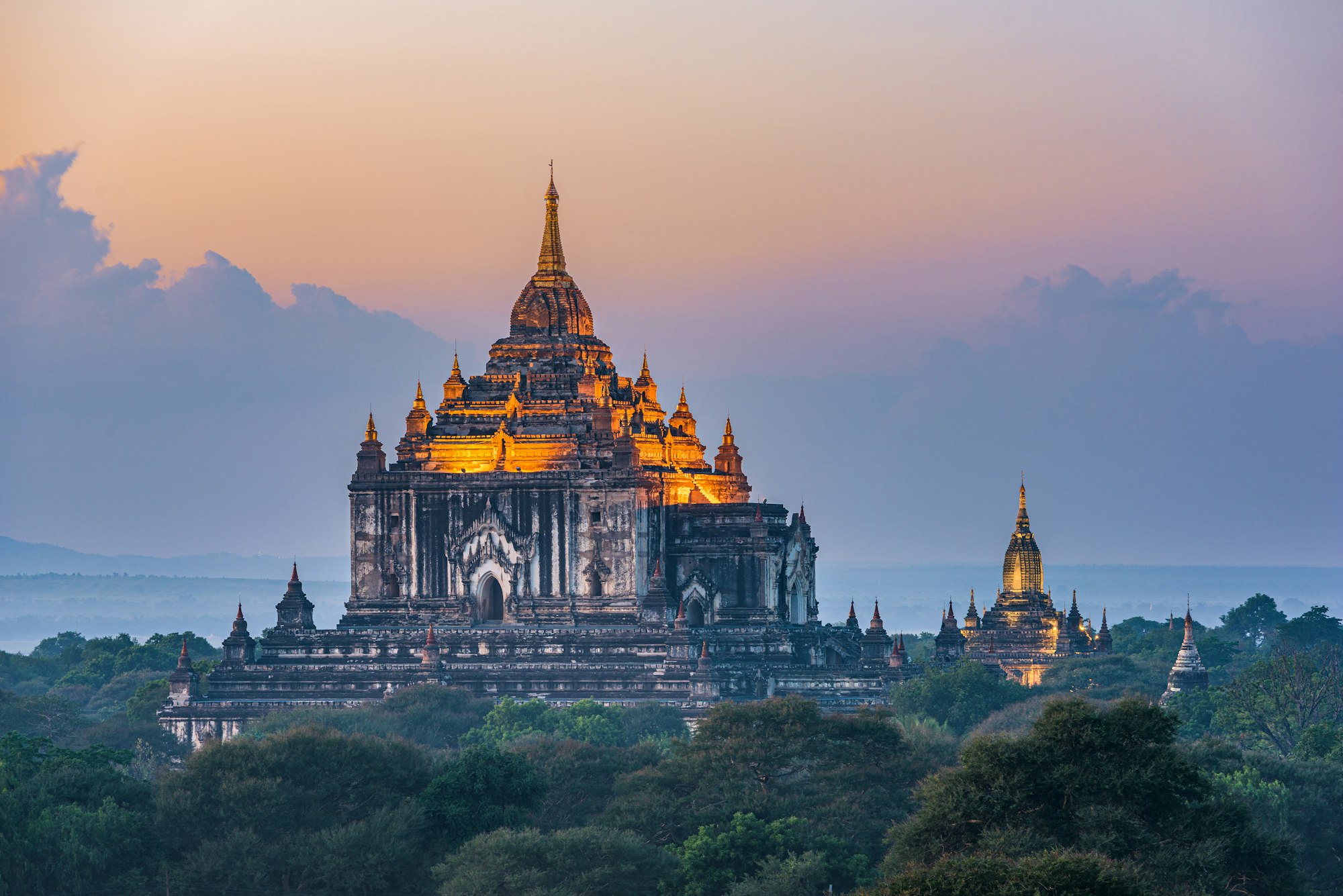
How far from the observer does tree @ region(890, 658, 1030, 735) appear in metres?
87.1

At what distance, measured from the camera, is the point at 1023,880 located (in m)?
40.6

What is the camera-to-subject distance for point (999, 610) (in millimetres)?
115750

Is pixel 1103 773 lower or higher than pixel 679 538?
A: lower

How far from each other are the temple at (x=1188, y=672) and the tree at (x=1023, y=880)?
183 ft

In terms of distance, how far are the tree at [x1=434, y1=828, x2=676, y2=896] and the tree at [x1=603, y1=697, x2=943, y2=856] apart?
13.1ft

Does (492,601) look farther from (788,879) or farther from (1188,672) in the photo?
(788,879)

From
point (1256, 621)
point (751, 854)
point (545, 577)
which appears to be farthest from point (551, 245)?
point (1256, 621)

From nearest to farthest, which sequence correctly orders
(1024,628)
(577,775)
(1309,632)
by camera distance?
1. (577,775)
2. (1024,628)
3. (1309,632)

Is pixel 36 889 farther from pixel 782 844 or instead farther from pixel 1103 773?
pixel 1103 773

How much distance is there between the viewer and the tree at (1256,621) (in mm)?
156375

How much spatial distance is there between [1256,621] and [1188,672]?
199ft

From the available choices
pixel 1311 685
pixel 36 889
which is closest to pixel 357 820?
pixel 36 889

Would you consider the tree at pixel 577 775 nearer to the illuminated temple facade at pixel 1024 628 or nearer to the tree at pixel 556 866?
the tree at pixel 556 866

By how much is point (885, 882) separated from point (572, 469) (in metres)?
44.1
